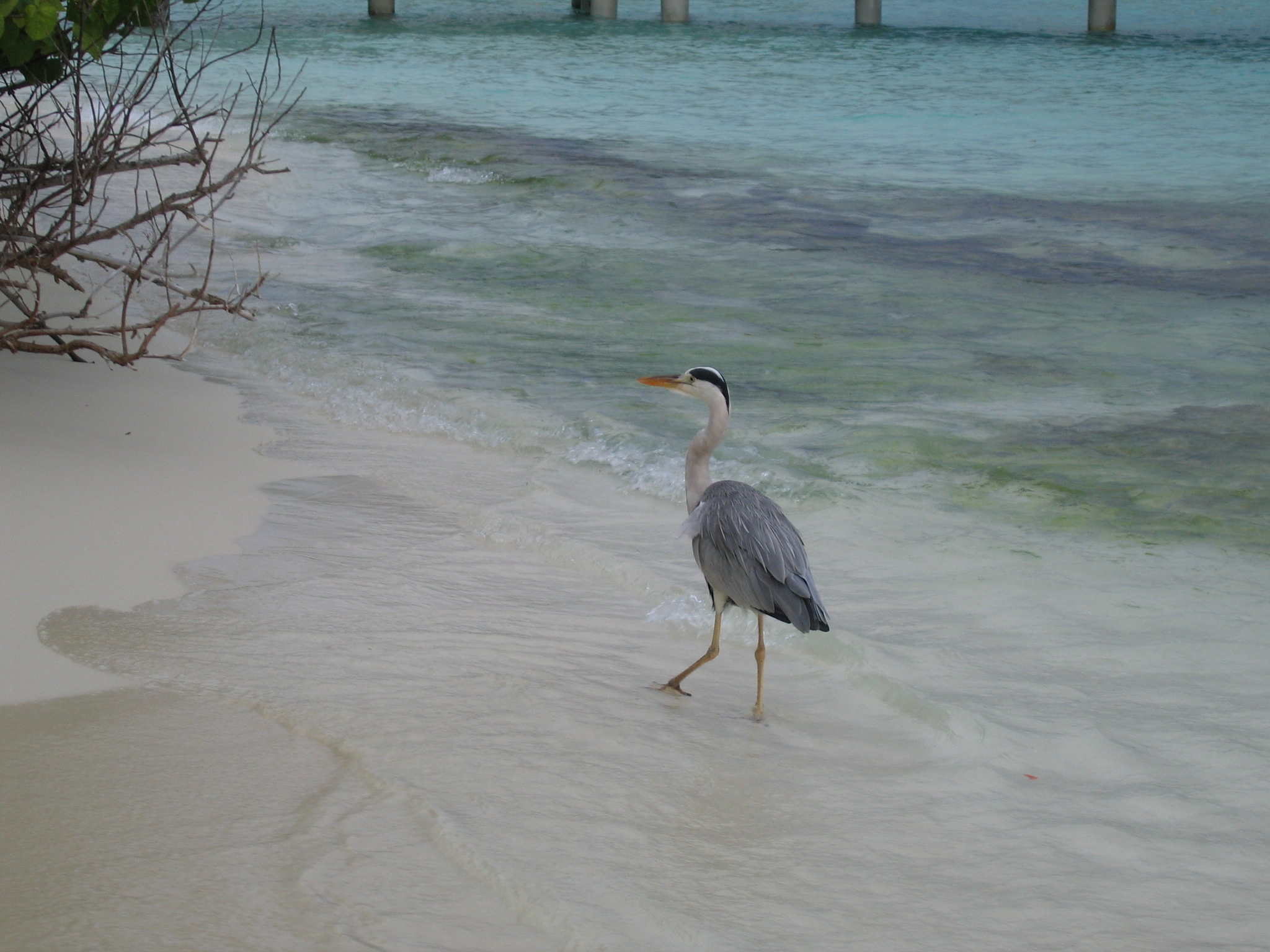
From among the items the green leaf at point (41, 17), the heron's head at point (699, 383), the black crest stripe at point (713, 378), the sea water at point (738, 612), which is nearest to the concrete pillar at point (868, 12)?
the sea water at point (738, 612)

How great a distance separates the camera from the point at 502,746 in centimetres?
401

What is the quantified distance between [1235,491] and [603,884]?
5370 mm

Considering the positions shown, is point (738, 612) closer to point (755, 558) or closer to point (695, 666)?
point (695, 666)

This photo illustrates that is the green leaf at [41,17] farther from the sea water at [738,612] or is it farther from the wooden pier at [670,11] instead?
the wooden pier at [670,11]

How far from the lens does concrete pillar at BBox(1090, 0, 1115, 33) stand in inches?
1540

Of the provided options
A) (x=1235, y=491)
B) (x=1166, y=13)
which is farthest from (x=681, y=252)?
(x=1166, y=13)

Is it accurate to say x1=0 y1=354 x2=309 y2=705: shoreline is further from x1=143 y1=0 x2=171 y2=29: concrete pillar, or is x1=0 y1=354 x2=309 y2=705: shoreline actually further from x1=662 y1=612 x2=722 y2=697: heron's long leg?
x1=143 y1=0 x2=171 y2=29: concrete pillar

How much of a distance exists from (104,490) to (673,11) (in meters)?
39.0

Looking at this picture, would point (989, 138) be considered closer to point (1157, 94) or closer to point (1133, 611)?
point (1157, 94)

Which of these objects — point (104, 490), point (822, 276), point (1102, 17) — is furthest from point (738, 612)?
point (1102, 17)

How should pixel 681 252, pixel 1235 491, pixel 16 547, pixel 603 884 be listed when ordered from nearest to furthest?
pixel 603 884 < pixel 16 547 < pixel 1235 491 < pixel 681 252

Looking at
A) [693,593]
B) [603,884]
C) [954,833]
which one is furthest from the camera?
[693,593]

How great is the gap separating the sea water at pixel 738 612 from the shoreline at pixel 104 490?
0.18m

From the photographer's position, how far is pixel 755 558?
14.2 feet
